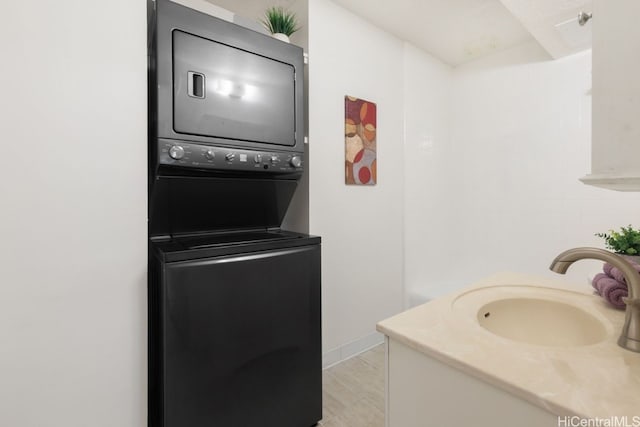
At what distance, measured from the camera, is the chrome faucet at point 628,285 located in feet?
2.42

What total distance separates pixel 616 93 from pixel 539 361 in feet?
2.03

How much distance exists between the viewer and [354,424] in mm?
1705

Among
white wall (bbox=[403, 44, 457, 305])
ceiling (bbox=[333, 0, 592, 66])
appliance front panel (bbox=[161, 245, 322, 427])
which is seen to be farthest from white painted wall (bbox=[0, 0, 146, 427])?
white wall (bbox=[403, 44, 457, 305])

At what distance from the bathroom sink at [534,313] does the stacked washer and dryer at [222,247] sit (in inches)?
32.7

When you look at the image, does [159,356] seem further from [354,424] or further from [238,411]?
[354,424]

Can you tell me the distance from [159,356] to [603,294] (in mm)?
1733

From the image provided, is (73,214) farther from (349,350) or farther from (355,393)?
(349,350)

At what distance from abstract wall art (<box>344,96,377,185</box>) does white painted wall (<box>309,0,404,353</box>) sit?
0.06 m

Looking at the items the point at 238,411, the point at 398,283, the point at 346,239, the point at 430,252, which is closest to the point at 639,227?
the point at 430,252

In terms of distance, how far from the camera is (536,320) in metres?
1.13

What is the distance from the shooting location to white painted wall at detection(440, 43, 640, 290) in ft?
8.32

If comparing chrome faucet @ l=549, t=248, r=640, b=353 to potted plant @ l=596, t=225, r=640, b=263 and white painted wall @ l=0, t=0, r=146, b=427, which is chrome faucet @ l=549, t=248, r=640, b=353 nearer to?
potted plant @ l=596, t=225, r=640, b=263

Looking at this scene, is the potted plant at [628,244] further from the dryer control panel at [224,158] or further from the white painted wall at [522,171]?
the dryer control panel at [224,158]

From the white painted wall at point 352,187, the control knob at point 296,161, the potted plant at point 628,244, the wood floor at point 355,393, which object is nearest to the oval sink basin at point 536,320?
the potted plant at point 628,244
